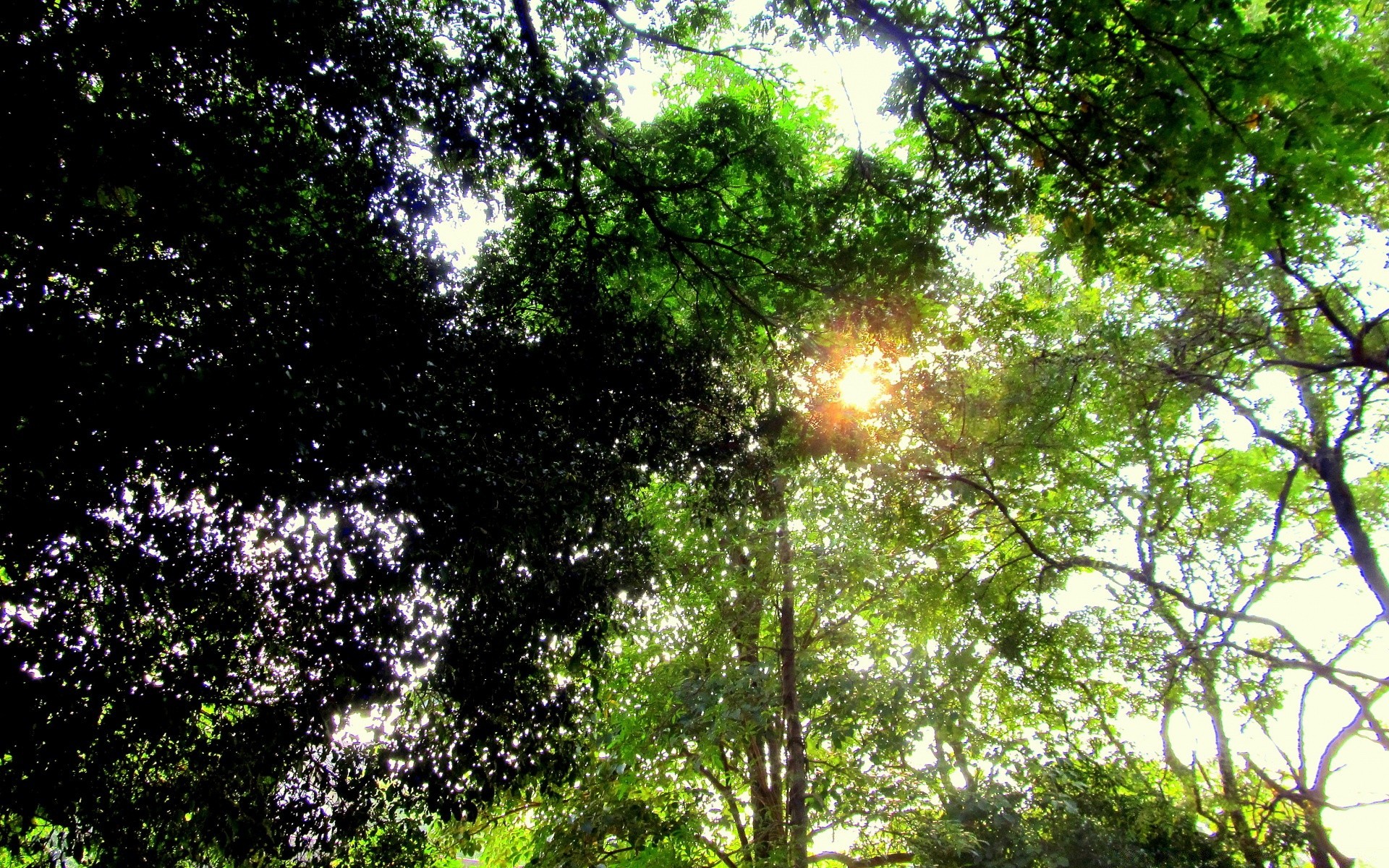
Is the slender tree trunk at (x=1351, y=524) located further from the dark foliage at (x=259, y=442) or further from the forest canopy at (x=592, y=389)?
the dark foliage at (x=259, y=442)

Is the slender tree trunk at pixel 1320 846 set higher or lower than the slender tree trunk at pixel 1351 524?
lower

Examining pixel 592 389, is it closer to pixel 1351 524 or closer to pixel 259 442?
pixel 259 442

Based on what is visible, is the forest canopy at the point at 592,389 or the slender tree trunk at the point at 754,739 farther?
the slender tree trunk at the point at 754,739

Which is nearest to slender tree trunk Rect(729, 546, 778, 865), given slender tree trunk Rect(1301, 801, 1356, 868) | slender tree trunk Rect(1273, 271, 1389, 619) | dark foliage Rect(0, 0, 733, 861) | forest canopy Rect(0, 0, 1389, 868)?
forest canopy Rect(0, 0, 1389, 868)

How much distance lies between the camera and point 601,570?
516 cm

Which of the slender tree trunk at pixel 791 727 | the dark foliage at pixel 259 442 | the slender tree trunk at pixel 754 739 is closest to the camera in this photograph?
the dark foliage at pixel 259 442

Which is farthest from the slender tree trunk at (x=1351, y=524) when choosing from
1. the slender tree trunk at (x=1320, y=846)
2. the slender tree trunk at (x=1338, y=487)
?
the slender tree trunk at (x=1320, y=846)

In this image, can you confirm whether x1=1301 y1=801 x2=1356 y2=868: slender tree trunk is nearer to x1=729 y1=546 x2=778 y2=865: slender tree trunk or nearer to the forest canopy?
the forest canopy

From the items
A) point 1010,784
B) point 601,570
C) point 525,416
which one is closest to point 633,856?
point 1010,784

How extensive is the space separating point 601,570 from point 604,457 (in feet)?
2.84

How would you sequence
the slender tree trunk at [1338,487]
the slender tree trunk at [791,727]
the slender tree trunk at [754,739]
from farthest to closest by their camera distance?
the slender tree trunk at [754,739] → the slender tree trunk at [791,727] → the slender tree trunk at [1338,487]

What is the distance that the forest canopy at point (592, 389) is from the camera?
3531 millimetres

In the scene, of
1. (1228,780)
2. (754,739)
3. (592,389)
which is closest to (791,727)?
(754,739)

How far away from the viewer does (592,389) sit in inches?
223
